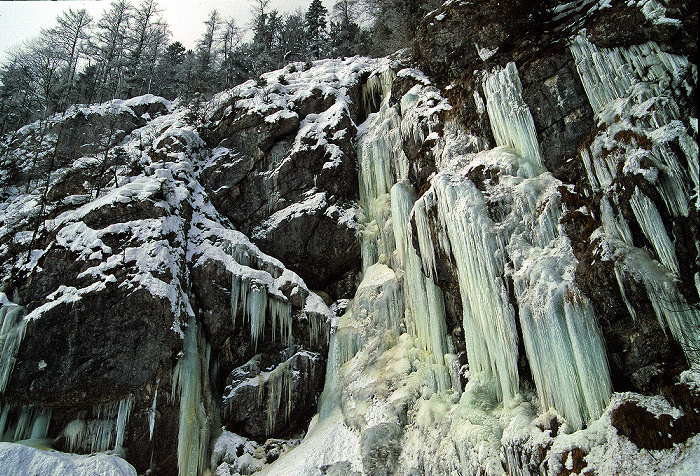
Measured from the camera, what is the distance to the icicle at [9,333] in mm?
10602

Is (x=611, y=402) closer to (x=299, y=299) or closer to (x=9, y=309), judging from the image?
(x=299, y=299)

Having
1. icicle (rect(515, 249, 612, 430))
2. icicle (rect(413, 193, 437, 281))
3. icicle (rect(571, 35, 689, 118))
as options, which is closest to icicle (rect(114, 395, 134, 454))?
icicle (rect(413, 193, 437, 281))

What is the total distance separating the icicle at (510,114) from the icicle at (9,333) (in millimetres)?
13119

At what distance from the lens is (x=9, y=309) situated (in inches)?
443

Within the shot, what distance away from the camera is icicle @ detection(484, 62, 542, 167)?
9.68m

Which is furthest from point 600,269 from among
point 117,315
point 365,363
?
point 117,315

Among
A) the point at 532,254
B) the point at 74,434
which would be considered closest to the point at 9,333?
the point at 74,434

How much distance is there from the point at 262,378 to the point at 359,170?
26.1 ft

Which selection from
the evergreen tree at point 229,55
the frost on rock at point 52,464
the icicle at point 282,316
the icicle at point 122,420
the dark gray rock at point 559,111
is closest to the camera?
the frost on rock at point 52,464

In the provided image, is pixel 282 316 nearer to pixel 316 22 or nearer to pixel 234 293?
pixel 234 293

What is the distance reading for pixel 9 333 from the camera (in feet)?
35.9

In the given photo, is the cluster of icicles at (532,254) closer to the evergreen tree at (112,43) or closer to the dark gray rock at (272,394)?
the dark gray rock at (272,394)

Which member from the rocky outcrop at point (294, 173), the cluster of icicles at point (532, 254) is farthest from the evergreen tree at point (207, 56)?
the cluster of icicles at point (532, 254)

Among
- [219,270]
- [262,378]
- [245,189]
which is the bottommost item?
[262,378]
